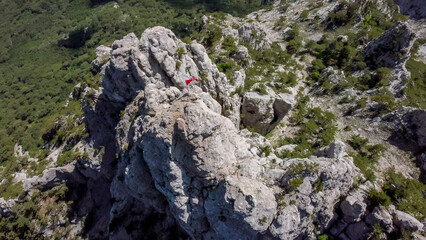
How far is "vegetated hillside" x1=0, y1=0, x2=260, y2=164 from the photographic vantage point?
8975 centimetres

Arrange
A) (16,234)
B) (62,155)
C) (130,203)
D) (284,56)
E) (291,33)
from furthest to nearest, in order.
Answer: (291,33) < (284,56) < (62,155) < (16,234) < (130,203)

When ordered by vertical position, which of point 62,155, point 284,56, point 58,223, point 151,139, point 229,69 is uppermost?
point 284,56

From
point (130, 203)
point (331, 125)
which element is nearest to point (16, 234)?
point (130, 203)

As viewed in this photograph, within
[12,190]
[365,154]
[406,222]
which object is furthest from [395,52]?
[12,190]

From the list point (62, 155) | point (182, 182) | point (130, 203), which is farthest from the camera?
point (62, 155)

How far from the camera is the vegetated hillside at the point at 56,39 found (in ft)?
294

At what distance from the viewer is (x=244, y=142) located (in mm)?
19750

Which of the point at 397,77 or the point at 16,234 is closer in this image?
the point at 16,234

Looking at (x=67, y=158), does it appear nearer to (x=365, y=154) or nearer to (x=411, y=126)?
(x=365, y=154)

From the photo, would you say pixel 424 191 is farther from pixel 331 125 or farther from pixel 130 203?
pixel 130 203

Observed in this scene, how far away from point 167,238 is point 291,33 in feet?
164

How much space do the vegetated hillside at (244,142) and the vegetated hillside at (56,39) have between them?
194 ft

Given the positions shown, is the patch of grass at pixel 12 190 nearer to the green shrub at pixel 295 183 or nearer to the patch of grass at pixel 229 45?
the green shrub at pixel 295 183

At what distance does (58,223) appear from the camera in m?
29.0
